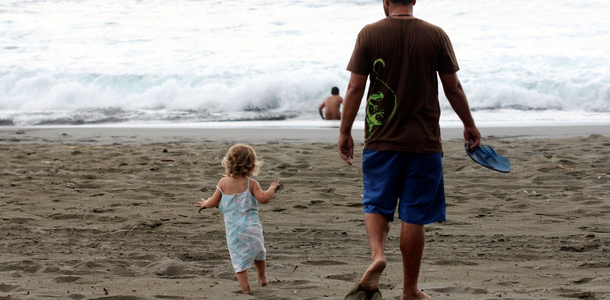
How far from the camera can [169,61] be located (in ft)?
78.1

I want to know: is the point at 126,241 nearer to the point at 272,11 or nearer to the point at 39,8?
the point at 272,11

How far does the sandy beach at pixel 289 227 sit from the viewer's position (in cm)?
356

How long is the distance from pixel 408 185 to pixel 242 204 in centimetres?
96

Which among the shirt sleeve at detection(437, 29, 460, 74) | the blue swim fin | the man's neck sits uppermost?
the man's neck

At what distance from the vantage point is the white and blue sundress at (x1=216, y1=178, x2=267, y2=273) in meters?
3.59

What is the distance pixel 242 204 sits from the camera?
3635 millimetres

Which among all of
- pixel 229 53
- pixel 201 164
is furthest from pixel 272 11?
pixel 201 164

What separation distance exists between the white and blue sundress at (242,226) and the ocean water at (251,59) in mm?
10120

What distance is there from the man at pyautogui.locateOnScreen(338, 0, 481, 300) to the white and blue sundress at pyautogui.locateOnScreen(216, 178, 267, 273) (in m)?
0.70

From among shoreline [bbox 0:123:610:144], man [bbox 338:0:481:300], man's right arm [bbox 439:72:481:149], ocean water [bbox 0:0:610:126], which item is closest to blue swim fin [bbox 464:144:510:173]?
man's right arm [bbox 439:72:481:149]

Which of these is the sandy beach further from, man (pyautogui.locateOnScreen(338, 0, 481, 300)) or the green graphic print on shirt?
the green graphic print on shirt

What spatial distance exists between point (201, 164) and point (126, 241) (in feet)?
11.2

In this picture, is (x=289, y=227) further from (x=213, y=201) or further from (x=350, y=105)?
(x=350, y=105)

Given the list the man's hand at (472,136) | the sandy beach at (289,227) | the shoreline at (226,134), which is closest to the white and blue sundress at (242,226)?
the sandy beach at (289,227)
